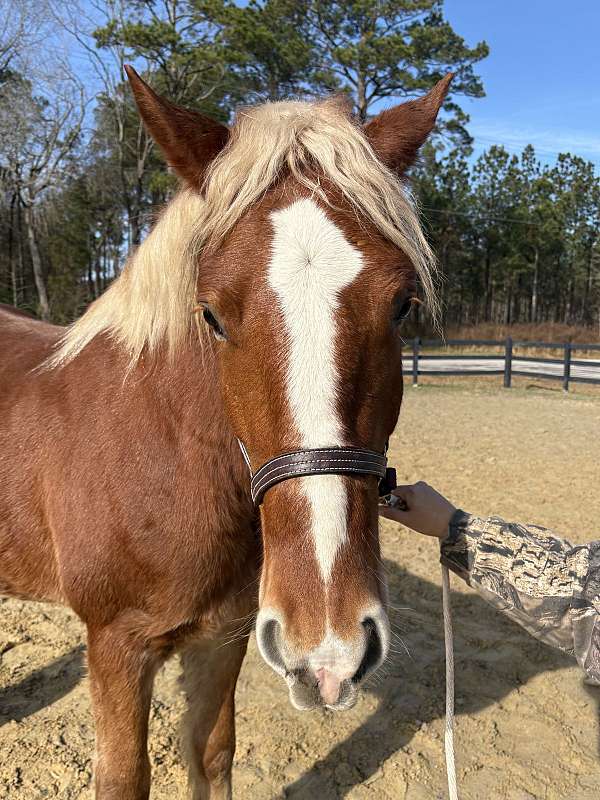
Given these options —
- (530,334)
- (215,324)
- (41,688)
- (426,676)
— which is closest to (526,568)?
(215,324)

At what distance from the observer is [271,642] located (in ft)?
3.91

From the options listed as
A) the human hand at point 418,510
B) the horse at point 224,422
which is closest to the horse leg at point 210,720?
the horse at point 224,422

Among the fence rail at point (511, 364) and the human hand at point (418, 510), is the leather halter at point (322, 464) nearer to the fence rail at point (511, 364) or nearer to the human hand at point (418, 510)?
the human hand at point (418, 510)

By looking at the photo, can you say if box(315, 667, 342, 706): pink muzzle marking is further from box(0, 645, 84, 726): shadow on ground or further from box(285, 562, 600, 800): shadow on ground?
box(0, 645, 84, 726): shadow on ground

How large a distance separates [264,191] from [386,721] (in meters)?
2.62

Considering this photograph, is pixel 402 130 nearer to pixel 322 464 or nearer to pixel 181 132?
pixel 181 132

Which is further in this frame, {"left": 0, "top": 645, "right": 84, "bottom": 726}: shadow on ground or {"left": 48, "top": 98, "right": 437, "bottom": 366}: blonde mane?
{"left": 0, "top": 645, "right": 84, "bottom": 726}: shadow on ground

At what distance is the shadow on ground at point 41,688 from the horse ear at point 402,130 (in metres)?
3.05

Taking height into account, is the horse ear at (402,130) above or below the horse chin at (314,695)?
above

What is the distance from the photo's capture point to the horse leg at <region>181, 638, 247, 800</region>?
224cm

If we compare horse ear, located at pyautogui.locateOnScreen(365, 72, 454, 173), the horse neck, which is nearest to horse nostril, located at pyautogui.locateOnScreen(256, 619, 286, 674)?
the horse neck

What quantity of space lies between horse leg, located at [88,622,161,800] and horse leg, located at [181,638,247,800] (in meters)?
0.55

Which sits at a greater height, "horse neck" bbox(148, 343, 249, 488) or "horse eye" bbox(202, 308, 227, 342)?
"horse eye" bbox(202, 308, 227, 342)

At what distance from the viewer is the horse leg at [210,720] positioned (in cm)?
224
